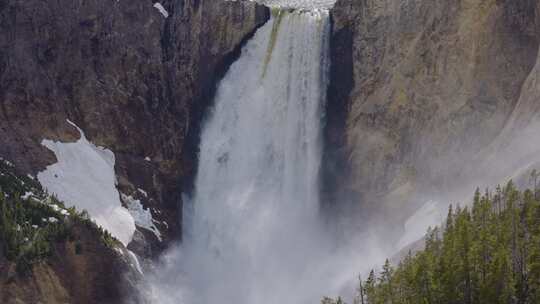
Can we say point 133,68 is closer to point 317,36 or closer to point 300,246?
point 317,36

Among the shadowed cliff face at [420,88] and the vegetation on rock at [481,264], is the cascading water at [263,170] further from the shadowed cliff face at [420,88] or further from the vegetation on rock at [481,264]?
the vegetation on rock at [481,264]

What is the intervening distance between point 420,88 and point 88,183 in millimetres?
20477

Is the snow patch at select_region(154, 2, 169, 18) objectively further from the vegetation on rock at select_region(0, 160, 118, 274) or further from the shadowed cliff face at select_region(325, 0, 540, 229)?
Answer: the vegetation on rock at select_region(0, 160, 118, 274)

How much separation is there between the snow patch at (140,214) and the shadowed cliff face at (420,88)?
11.7m

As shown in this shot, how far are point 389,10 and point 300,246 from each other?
620 inches

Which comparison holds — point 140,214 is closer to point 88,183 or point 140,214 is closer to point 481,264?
point 88,183

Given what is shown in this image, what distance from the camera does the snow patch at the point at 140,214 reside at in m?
48.0

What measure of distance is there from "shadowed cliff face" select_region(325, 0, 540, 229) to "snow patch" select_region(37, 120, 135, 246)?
45.7ft

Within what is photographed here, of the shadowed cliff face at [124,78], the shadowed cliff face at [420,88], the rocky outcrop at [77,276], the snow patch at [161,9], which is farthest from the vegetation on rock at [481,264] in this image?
the snow patch at [161,9]

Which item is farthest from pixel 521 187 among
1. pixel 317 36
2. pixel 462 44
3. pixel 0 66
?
pixel 0 66

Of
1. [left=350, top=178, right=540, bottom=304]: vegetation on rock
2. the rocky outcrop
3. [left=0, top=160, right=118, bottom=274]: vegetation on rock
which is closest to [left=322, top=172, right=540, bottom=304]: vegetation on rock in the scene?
[left=350, top=178, right=540, bottom=304]: vegetation on rock

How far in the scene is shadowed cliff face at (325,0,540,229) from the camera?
4284cm

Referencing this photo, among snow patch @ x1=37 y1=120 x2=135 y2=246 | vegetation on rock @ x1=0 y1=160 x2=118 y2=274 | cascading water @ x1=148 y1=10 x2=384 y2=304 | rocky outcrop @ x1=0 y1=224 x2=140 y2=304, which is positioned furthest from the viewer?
cascading water @ x1=148 y1=10 x2=384 y2=304

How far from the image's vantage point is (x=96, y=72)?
49.8 metres
